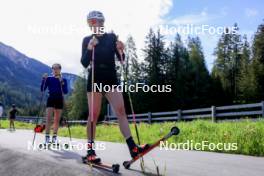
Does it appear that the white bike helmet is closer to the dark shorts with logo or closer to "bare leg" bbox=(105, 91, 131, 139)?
the dark shorts with logo

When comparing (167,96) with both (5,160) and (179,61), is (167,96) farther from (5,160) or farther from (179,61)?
(5,160)

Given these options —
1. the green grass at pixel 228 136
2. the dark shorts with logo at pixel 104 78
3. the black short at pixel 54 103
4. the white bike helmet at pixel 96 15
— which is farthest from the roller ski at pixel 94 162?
the black short at pixel 54 103

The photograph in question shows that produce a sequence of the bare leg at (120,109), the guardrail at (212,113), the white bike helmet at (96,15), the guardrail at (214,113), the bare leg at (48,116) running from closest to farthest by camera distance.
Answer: the bare leg at (120,109)
the white bike helmet at (96,15)
the bare leg at (48,116)
the guardrail at (214,113)
the guardrail at (212,113)

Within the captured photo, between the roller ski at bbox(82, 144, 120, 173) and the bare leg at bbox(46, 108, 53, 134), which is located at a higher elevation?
the bare leg at bbox(46, 108, 53, 134)

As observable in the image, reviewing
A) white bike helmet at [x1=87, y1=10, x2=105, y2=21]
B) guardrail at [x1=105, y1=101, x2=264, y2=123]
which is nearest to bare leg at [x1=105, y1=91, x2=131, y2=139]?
white bike helmet at [x1=87, y1=10, x2=105, y2=21]

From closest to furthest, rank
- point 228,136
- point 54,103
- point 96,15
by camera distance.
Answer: point 96,15 < point 54,103 < point 228,136

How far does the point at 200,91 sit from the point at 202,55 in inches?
646

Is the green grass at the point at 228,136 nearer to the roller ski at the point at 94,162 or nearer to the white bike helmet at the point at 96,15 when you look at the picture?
the roller ski at the point at 94,162

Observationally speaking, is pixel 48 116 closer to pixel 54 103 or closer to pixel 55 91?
pixel 54 103

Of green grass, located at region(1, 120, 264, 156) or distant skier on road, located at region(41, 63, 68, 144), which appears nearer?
green grass, located at region(1, 120, 264, 156)

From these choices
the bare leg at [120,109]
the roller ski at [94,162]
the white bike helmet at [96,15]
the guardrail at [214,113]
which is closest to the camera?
the roller ski at [94,162]

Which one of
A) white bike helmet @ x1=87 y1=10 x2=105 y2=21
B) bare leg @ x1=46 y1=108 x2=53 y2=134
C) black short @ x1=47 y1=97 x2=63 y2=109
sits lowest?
bare leg @ x1=46 y1=108 x2=53 y2=134

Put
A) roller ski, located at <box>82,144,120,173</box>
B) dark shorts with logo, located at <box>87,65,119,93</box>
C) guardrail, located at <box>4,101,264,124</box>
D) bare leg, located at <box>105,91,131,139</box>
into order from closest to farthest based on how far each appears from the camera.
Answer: roller ski, located at <box>82,144,120,173</box>
bare leg, located at <box>105,91,131,139</box>
dark shorts with logo, located at <box>87,65,119,93</box>
guardrail, located at <box>4,101,264,124</box>

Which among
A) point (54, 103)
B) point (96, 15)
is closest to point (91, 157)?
point (96, 15)
